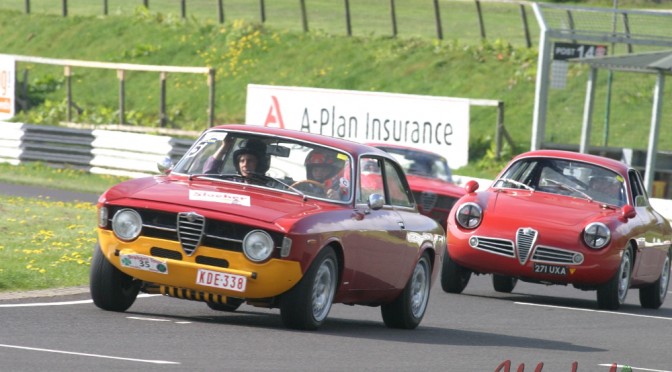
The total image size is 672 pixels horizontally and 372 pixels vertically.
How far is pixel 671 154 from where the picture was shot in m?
30.3

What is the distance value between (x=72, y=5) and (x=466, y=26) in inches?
654

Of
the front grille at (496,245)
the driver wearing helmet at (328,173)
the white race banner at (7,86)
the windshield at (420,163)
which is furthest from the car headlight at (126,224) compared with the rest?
the white race banner at (7,86)

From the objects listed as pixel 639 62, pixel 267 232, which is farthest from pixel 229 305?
pixel 639 62

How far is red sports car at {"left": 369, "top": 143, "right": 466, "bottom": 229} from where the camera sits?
2225 centimetres

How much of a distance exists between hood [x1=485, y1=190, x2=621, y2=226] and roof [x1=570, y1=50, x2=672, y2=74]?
451 inches

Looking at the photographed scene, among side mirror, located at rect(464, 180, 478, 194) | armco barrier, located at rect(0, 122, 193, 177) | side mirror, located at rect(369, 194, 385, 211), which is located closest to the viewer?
side mirror, located at rect(369, 194, 385, 211)

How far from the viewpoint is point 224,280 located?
34.4ft

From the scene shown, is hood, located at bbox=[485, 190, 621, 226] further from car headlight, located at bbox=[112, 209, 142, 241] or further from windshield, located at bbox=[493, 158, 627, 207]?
car headlight, located at bbox=[112, 209, 142, 241]

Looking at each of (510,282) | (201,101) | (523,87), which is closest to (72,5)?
(201,101)

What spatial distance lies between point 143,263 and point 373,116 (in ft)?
68.7

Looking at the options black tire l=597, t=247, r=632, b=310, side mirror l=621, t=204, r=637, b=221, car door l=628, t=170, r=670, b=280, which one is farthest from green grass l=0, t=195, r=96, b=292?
car door l=628, t=170, r=670, b=280

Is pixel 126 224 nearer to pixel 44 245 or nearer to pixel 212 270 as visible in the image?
pixel 212 270

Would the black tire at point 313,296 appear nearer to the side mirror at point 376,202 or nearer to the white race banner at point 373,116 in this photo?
the side mirror at point 376,202

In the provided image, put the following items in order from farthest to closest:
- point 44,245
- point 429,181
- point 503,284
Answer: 1. point 429,181
2. point 503,284
3. point 44,245
